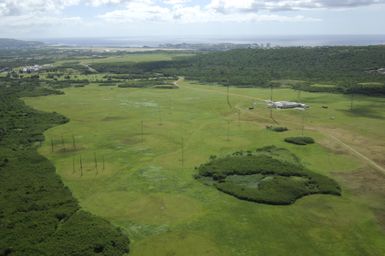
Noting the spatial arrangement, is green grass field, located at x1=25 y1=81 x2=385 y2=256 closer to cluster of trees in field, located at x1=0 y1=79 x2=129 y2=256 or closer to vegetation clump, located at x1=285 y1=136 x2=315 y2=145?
vegetation clump, located at x1=285 y1=136 x2=315 y2=145

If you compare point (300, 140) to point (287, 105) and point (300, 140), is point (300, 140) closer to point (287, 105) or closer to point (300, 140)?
point (300, 140)

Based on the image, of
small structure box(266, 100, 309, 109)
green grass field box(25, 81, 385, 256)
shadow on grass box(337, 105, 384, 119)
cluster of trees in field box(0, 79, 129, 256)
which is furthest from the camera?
small structure box(266, 100, 309, 109)

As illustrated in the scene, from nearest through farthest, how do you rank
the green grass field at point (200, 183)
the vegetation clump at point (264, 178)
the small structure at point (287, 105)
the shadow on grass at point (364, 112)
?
the green grass field at point (200, 183) → the vegetation clump at point (264, 178) → the shadow on grass at point (364, 112) → the small structure at point (287, 105)

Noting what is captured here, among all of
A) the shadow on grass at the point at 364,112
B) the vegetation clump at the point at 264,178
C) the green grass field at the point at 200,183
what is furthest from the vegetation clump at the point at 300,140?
the shadow on grass at the point at 364,112

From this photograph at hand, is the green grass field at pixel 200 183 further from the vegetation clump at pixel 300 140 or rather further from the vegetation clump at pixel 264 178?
the vegetation clump at pixel 300 140

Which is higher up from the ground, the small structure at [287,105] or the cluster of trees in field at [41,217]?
the small structure at [287,105]

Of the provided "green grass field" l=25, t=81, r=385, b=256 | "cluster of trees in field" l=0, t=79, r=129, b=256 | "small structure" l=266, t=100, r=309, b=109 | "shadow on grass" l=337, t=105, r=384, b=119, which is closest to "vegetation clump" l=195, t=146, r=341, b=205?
"green grass field" l=25, t=81, r=385, b=256
